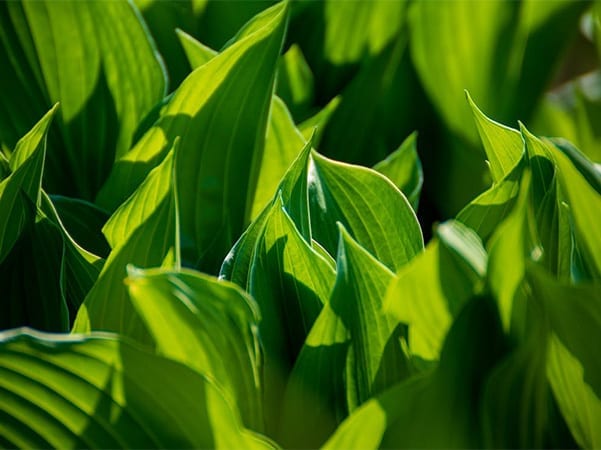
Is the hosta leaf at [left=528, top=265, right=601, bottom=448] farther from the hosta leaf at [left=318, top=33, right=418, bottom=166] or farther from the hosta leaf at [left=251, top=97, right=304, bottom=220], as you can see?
the hosta leaf at [left=318, top=33, right=418, bottom=166]

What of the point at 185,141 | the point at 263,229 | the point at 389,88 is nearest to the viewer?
the point at 263,229

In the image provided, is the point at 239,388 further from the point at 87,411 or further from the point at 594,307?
the point at 594,307

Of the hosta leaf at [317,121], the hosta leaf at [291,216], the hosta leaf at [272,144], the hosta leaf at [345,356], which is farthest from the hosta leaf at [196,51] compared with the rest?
the hosta leaf at [345,356]

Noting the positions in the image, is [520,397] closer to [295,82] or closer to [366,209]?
[366,209]

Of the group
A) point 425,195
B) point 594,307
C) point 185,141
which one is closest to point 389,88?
point 425,195

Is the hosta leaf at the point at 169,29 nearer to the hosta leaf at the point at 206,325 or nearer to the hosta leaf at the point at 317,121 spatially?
the hosta leaf at the point at 317,121

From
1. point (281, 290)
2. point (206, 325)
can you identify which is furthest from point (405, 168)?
point (206, 325)
